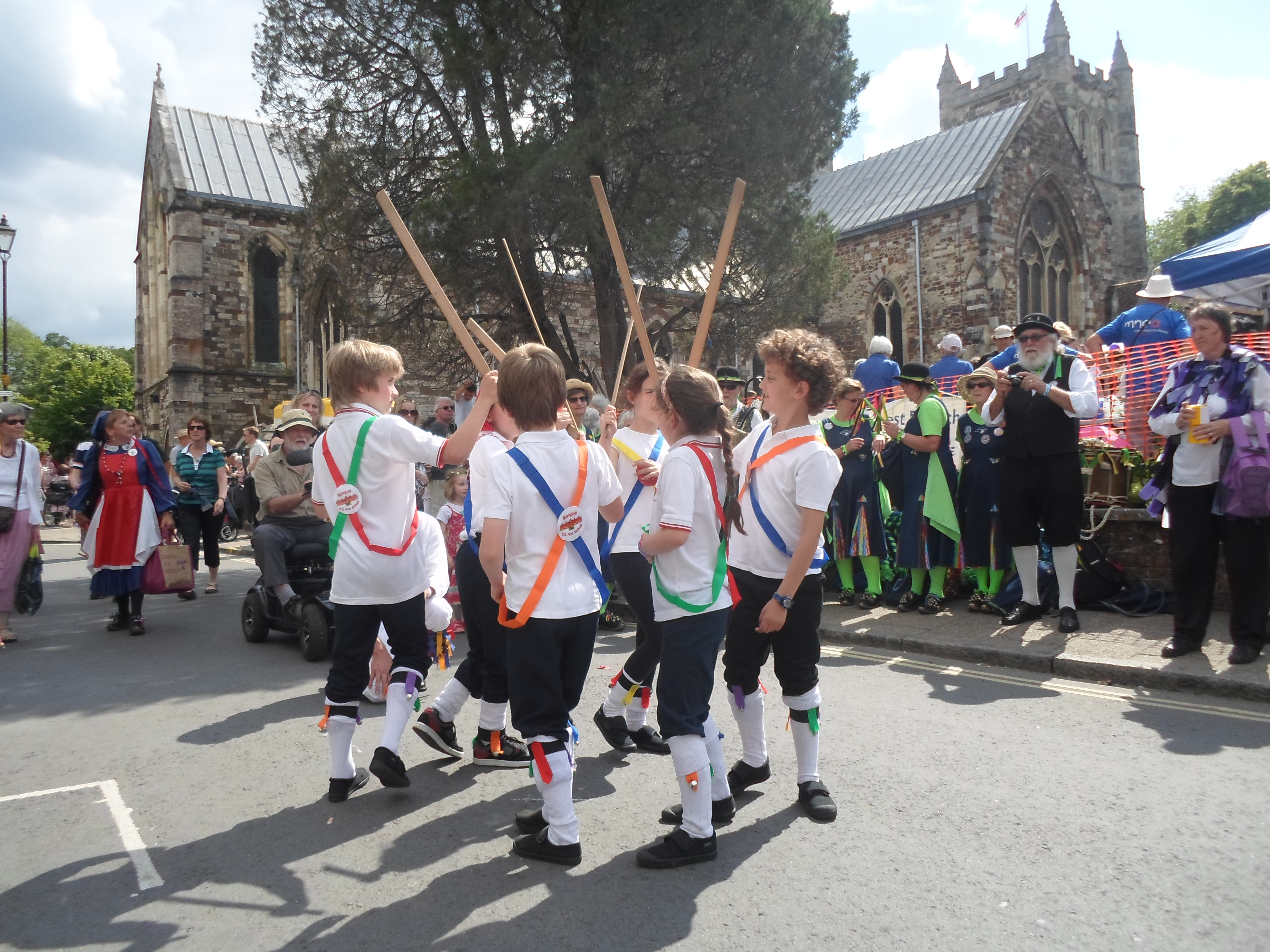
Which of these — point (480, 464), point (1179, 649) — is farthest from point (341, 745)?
point (1179, 649)

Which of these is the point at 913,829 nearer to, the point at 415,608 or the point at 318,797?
the point at 415,608

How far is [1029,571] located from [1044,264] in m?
25.8

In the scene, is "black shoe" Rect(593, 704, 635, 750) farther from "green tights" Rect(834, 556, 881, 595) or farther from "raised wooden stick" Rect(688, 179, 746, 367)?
"green tights" Rect(834, 556, 881, 595)

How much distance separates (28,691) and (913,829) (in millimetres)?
5866

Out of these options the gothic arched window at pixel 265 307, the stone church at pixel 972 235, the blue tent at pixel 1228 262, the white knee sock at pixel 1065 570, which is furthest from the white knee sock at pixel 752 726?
the gothic arched window at pixel 265 307

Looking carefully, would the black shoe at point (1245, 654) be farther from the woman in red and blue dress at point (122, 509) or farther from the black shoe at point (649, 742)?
the woman in red and blue dress at point (122, 509)

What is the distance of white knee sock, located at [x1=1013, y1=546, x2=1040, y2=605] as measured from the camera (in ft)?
23.6

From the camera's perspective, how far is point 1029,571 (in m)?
7.24

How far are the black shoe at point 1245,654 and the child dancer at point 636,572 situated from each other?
3.59 meters

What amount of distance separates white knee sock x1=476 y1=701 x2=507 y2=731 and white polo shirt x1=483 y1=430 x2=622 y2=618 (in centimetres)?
113

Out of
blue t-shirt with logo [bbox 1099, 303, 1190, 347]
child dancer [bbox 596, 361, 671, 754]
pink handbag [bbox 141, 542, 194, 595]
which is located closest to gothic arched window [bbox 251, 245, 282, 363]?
pink handbag [bbox 141, 542, 194, 595]

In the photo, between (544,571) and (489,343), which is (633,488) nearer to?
(489,343)

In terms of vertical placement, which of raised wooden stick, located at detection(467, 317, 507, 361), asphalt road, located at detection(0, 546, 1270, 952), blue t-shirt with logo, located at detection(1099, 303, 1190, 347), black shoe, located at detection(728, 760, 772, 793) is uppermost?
blue t-shirt with logo, located at detection(1099, 303, 1190, 347)

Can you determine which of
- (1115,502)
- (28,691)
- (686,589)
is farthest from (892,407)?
(28,691)
